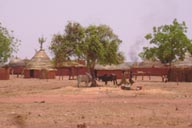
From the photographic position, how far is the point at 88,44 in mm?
32688

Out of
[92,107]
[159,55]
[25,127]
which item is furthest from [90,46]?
[159,55]

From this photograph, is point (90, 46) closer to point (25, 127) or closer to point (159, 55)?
point (25, 127)

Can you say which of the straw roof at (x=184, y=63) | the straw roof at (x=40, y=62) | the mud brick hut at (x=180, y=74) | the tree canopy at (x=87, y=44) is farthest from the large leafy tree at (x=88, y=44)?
the straw roof at (x=184, y=63)

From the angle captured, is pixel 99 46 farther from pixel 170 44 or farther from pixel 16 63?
pixel 16 63

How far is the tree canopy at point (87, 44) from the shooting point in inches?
1294

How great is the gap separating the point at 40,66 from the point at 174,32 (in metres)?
19.5

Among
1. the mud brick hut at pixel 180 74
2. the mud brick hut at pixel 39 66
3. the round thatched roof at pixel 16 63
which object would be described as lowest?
the mud brick hut at pixel 180 74

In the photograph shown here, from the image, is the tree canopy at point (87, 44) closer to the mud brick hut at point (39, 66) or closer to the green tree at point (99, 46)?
the green tree at point (99, 46)

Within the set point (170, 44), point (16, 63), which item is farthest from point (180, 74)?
point (16, 63)

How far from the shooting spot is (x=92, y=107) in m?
16.1

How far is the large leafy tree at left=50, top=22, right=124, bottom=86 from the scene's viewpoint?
1294 inches

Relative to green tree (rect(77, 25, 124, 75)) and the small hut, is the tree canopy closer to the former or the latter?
green tree (rect(77, 25, 124, 75))

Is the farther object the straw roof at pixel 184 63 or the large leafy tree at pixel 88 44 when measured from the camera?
the straw roof at pixel 184 63

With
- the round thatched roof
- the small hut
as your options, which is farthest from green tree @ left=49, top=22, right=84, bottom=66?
the round thatched roof
